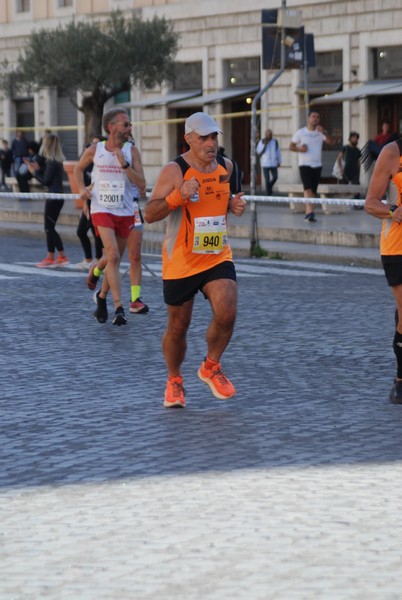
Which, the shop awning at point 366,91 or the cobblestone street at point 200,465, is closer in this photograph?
the cobblestone street at point 200,465

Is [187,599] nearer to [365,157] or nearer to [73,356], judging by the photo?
[73,356]

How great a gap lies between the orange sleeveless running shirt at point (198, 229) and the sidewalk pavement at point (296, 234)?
980 cm

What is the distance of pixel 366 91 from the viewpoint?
113 feet

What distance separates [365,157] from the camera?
31.5 metres

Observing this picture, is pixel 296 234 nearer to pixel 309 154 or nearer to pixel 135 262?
pixel 309 154

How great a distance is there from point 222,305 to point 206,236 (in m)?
0.38

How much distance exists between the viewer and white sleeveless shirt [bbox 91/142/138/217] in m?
12.2

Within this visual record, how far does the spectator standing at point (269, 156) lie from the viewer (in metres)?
34.2

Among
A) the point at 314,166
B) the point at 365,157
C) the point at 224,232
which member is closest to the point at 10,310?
the point at 224,232

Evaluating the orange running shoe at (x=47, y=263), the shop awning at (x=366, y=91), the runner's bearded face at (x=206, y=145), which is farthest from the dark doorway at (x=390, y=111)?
the runner's bearded face at (x=206, y=145)

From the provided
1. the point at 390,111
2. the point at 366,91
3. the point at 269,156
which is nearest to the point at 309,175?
the point at 269,156

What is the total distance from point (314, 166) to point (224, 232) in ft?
55.5

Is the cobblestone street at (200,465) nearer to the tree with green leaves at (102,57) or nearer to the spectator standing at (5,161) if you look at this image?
the tree with green leaves at (102,57)

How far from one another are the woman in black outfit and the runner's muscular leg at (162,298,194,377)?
9.22m
